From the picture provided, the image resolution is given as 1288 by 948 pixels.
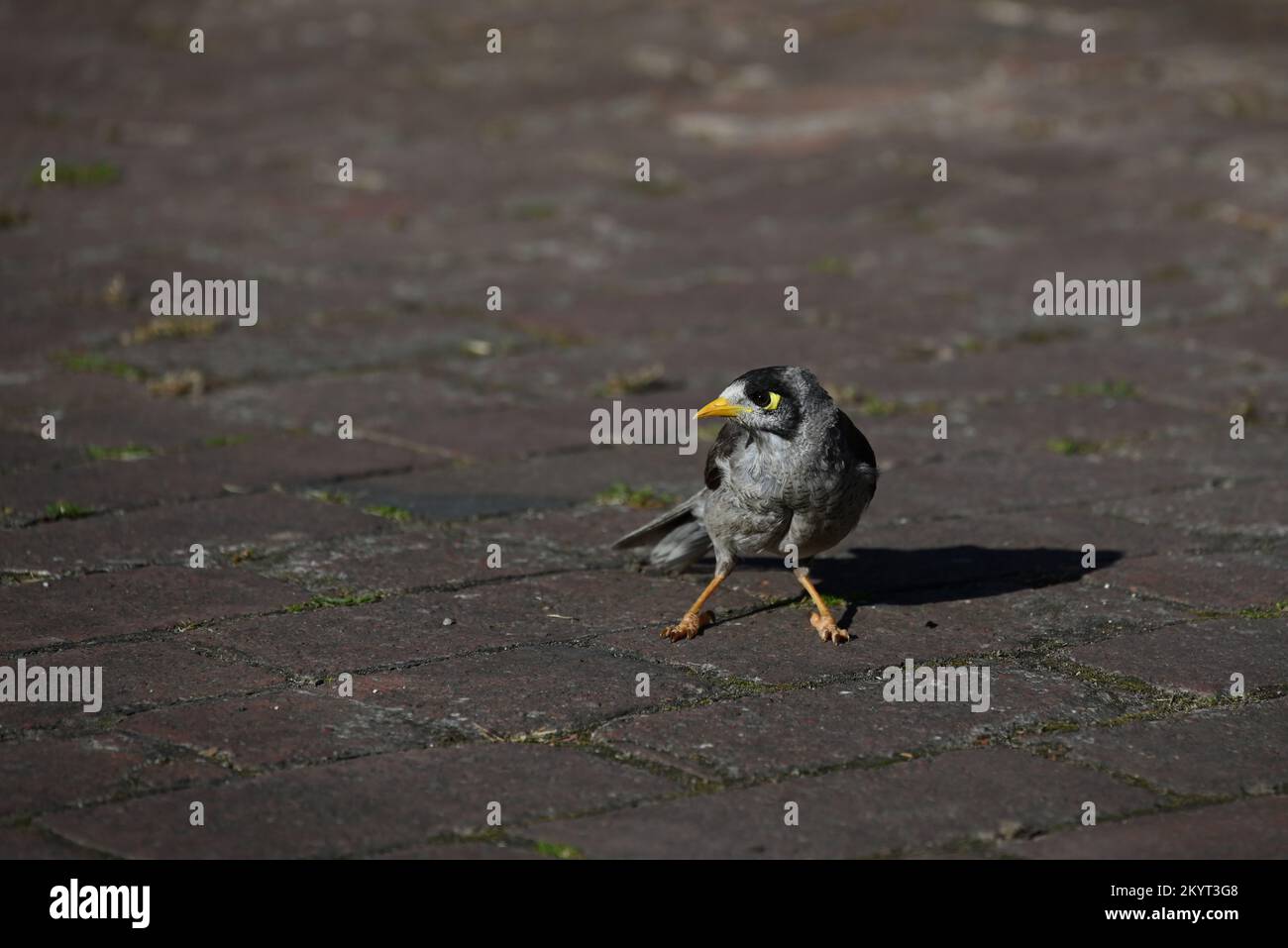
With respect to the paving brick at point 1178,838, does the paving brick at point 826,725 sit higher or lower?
higher

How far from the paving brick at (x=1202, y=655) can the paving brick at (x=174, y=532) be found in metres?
2.29

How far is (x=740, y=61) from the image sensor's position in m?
14.2

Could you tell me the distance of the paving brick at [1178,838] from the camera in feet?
11.4

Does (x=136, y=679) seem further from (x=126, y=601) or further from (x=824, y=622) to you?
(x=824, y=622)

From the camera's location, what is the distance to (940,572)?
17.6ft

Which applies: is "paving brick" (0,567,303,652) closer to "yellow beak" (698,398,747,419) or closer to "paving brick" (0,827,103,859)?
"paving brick" (0,827,103,859)

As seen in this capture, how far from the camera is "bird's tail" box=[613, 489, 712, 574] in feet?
17.0

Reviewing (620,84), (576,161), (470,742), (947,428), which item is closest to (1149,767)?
(470,742)

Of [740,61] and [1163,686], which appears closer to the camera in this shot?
[1163,686]

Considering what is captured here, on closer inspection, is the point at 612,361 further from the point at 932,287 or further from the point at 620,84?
the point at 620,84

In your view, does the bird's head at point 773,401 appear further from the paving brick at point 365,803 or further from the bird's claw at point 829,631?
the paving brick at point 365,803

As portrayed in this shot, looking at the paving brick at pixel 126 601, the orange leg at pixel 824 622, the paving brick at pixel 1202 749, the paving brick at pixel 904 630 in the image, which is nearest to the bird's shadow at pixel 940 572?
the paving brick at pixel 904 630

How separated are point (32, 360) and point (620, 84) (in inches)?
279

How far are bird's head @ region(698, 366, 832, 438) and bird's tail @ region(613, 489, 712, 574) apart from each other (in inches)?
17.5
